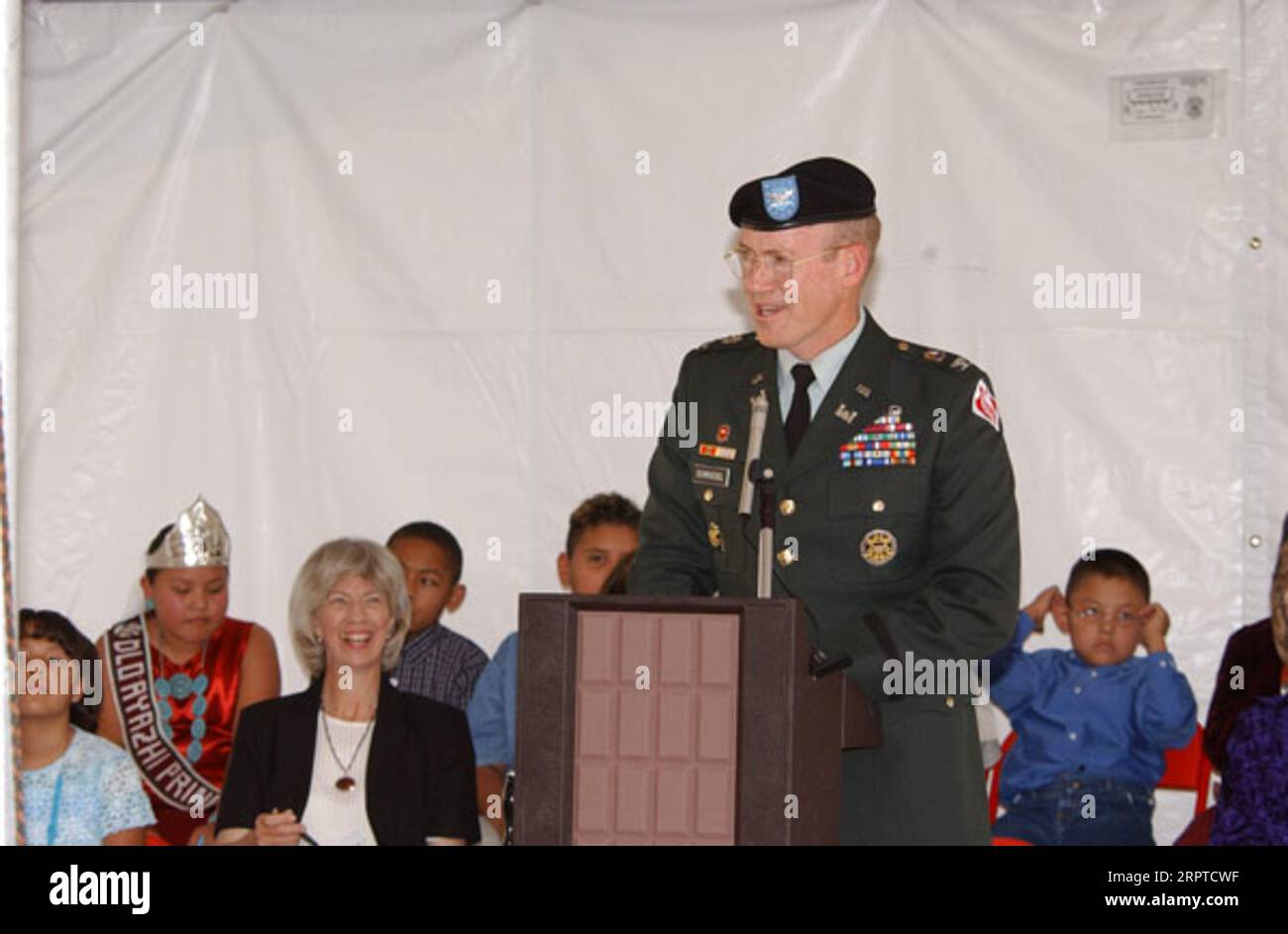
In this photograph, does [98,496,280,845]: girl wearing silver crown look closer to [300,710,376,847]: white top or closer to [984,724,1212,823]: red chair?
[300,710,376,847]: white top

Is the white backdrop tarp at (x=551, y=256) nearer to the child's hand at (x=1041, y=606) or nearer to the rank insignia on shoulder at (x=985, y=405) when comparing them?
the child's hand at (x=1041, y=606)

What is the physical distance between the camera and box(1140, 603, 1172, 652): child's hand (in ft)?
19.4

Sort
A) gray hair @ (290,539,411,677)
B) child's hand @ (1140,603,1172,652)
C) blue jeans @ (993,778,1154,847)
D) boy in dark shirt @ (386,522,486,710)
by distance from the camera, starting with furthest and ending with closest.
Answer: boy in dark shirt @ (386,522,486,710)
child's hand @ (1140,603,1172,652)
blue jeans @ (993,778,1154,847)
gray hair @ (290,539,411,677)

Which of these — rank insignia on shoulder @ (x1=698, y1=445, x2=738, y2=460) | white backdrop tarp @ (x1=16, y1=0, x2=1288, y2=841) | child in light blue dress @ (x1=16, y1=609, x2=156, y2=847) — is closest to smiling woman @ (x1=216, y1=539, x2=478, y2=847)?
child in light blue dress @ (x1=16, y1=609, x2=156, y2=847)

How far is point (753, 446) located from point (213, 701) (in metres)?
3.37

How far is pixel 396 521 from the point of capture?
6.36 meters

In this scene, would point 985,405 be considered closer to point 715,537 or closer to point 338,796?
point 715,537

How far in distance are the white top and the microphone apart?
7.06 ft

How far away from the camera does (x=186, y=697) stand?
6062 mm

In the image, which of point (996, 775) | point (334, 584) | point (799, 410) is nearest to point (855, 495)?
point (799, 410)

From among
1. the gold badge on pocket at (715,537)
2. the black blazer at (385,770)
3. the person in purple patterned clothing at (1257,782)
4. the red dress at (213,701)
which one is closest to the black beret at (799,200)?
the gold badge on pocket at (715,537)

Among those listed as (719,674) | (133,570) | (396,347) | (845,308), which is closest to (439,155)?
(396,347)

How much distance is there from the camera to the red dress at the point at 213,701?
6.00m

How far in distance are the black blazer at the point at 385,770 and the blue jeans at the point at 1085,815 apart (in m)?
1.70
